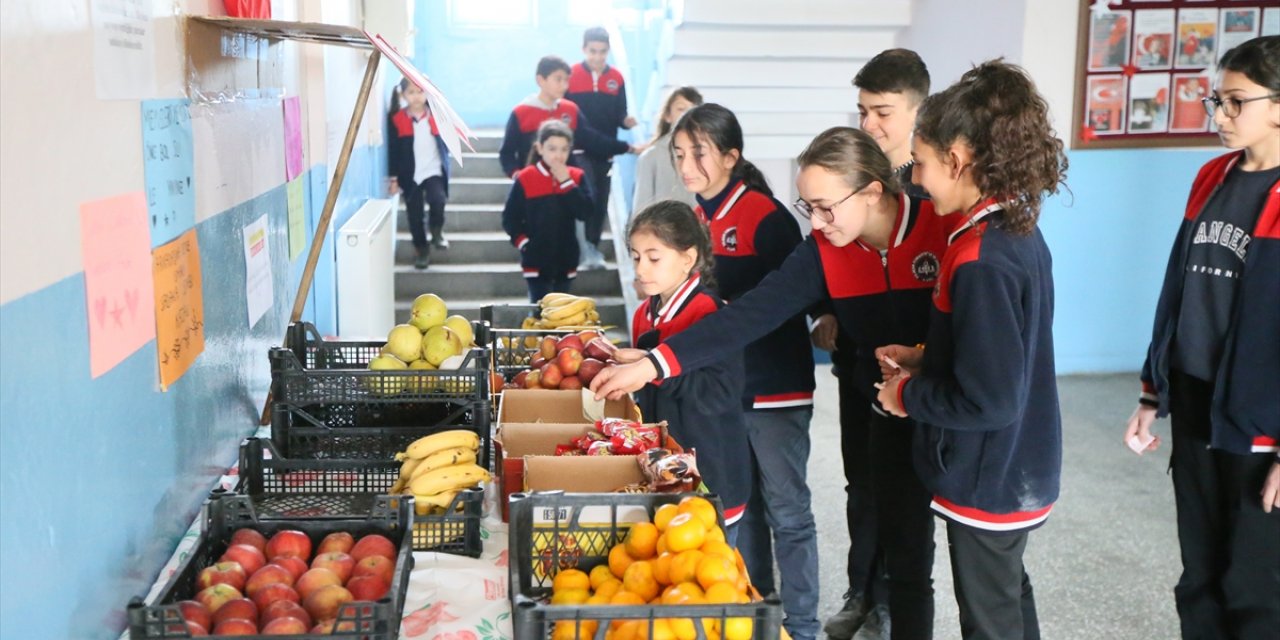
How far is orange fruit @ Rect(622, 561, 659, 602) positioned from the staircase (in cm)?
498

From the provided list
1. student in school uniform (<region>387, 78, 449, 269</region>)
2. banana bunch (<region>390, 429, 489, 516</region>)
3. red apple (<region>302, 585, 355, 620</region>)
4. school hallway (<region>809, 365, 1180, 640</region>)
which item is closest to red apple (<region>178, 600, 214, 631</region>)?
red apple (<region>302, 585, 355, 620</region>)

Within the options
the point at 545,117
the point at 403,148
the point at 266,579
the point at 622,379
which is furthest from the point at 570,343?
the point at 403,148

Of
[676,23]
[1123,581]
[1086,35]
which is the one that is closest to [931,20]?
[1086,35]

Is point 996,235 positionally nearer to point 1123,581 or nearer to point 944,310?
point 944,310

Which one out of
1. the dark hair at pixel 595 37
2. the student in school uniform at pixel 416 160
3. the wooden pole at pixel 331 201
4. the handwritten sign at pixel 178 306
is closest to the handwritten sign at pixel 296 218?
the wooden pole at pixel 331 201

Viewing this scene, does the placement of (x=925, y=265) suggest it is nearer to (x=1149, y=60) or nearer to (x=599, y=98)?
(x=1149, y=60)

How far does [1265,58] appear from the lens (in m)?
2.26

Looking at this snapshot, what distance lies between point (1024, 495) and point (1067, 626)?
1.32 m

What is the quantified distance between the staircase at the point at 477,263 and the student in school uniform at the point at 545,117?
87 cm

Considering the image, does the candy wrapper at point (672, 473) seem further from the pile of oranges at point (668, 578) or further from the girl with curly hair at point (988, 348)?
the girl with curly hair at point (988, 348)

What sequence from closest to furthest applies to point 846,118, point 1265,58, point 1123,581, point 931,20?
1. point 1265,58
2. point 1123,581
3. point 931,20
4. point 846,118

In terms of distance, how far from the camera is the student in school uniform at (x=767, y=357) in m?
2.75

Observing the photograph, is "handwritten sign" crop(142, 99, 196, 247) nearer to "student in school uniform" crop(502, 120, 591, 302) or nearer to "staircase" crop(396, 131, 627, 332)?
"student in school uniform" crop(502, 120, 591, 302)

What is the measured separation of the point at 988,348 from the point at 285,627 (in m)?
1.18
